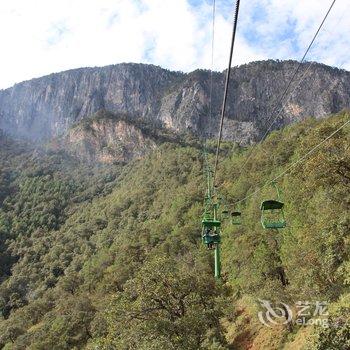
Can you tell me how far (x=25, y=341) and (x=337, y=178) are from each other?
157 ft

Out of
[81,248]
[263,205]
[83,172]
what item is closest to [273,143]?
[81,248]

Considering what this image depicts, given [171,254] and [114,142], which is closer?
[171,254]

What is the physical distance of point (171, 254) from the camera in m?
73.4

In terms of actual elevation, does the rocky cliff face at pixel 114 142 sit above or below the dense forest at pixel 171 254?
above

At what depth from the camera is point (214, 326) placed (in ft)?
89.2

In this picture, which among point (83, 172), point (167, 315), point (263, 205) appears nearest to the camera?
point (263, 205)

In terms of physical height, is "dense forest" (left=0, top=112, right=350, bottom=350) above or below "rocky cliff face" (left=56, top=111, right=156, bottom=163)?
below

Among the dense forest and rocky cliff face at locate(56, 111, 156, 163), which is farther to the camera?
rocky cliff face at locate(56, 111, 156, 163)

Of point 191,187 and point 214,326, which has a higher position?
point 191,187

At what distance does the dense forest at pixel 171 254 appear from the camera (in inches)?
981

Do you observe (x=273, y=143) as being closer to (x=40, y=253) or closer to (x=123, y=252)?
(x=123, y=252)

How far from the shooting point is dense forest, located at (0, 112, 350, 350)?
24906 millimetres

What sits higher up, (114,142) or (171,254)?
(114,142)

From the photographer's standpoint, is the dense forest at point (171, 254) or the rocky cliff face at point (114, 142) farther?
the rocky cliff face at point (114, 142)
